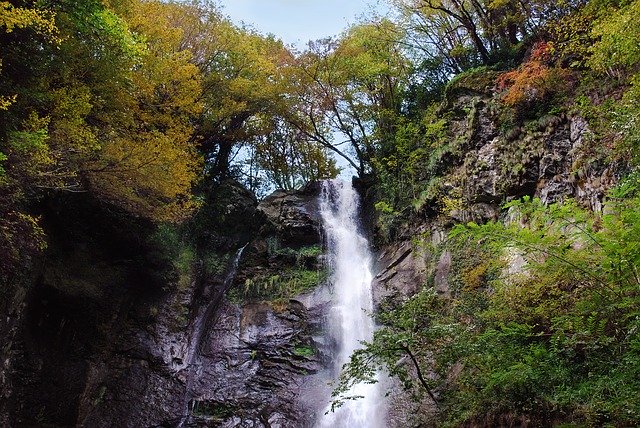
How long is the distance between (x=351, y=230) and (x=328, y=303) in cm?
446

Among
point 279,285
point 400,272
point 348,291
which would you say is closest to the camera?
point 400,272

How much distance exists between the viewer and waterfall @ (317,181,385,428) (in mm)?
11188

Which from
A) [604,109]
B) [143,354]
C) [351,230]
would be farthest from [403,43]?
[143,354]

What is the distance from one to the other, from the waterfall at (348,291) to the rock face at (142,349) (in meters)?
0.84

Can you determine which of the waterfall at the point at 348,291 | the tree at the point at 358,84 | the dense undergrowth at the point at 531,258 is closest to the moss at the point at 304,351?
the waterfall at the point at 348,291

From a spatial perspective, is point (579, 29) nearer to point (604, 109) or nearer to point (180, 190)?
point (604, 109)

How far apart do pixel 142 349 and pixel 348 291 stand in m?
6.90

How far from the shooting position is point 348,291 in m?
15.4

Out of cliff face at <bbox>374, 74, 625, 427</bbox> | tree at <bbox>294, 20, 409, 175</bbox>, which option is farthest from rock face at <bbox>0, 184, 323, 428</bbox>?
tree at <bbox>294, 20, 409, 175</bbox>

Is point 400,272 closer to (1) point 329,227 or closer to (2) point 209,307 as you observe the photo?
A: (1) point 329,227

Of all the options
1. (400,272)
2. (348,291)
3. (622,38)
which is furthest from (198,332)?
(622,38)

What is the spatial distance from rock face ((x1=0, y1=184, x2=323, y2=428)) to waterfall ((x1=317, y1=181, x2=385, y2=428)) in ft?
2.76

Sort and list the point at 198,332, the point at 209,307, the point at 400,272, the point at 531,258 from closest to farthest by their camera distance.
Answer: the point at 531,258
the point at 400,272
the point at 198,332
the point at 209,307

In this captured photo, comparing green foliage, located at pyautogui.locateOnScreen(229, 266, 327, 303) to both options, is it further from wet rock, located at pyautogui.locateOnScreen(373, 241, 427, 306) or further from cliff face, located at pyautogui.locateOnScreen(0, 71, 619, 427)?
wet rock, located at pyautogui.locateOnScreen(373, 241, 427, 306)
